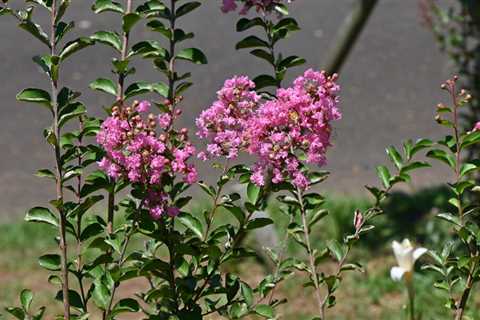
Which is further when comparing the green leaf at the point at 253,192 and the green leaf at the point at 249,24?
the green leaf at the point at 249,24

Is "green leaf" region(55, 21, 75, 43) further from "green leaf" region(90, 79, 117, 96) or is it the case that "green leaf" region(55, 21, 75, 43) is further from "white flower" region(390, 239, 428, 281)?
"white flower" region(390, 239, 428, 281)

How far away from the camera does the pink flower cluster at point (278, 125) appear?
1.70m

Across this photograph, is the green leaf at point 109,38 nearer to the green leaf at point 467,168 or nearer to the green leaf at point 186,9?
the green leaf at point 186,9

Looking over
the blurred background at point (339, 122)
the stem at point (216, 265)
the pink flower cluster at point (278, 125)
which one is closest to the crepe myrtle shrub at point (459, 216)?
the pink flower cluster at point (278, 125)

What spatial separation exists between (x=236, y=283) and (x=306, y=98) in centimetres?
38

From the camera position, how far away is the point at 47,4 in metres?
1.81

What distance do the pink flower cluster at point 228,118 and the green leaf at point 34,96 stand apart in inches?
10.7

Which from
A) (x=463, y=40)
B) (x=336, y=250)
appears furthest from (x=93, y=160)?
(x=463, y=40)

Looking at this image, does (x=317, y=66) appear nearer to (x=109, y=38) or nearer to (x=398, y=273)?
(x=109, y=38)

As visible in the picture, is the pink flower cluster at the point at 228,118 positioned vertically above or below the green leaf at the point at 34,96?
below

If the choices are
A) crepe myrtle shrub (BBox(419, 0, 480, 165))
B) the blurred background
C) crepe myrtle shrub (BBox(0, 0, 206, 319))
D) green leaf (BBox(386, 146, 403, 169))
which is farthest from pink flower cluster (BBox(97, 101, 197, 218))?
crepe myrtle shrub (BBox(419, 0, 480, 165))

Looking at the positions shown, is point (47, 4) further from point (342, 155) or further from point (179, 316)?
point (342, 155)

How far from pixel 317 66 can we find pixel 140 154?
21.3 feet

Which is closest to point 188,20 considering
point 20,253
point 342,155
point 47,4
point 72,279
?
point 342,155
